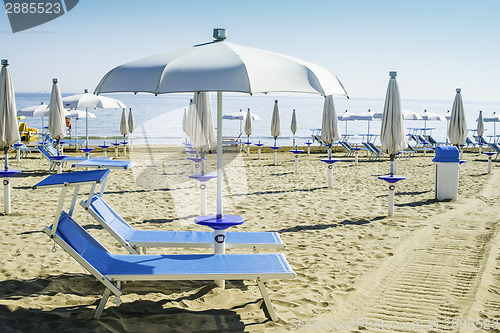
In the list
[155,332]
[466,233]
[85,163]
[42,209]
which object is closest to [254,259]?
[155,332]

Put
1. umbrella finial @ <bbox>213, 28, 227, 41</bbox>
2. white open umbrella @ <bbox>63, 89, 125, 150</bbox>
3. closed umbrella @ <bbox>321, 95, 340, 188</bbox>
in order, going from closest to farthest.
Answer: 1. umbrella finial @ <bbox>213, 28, 227, 41</bbox>
2. closed umbrella @ <bbox>321, 95, 340, 188</bbox>
3. white open umbrella @ <bbox>63, 89, 125, 150</bbox>

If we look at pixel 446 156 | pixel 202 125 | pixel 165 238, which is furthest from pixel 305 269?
pixel 446 156

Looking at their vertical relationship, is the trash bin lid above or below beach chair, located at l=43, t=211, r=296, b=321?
above

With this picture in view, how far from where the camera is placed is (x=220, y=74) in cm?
363

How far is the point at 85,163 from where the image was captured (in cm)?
1059

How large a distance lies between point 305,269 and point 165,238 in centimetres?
146

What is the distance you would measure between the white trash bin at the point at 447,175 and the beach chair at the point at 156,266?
638cm

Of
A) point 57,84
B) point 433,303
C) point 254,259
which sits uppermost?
point 57,84

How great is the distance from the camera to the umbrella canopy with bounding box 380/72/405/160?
8.21 m

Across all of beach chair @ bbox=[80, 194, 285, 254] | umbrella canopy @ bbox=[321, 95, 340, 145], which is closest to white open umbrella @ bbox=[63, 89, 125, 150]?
umbrella canopy @ bbox=[321, 95, 340, 145]

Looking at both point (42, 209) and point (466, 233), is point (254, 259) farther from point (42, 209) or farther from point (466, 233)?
point (42, 209)

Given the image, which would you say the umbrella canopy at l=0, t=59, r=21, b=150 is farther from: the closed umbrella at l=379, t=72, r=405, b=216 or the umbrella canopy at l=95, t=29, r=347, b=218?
the closed umbrella at l=379, t=72, r=405, b=216

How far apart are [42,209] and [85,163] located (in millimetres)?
2760

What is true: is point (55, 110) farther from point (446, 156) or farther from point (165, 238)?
point (446, 156)
